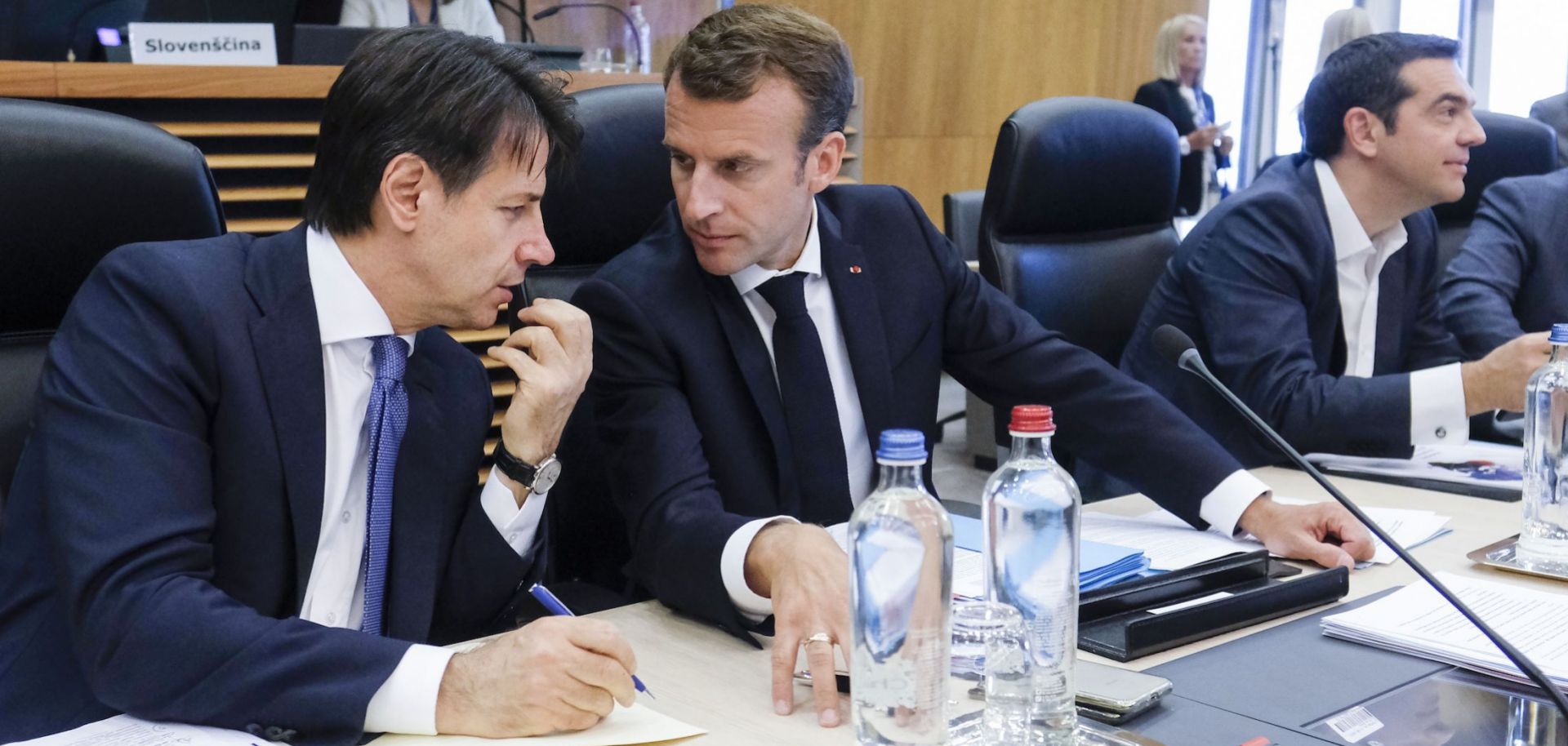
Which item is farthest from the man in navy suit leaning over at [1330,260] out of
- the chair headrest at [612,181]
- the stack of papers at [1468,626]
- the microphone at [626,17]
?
the microphone at [626,17]

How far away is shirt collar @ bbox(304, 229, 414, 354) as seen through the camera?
1.30 metres

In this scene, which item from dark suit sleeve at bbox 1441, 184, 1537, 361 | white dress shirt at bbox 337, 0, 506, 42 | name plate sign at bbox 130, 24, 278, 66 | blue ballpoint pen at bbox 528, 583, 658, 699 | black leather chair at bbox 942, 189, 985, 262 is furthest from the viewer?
black leather chair at bbox 942, 189, 985, 262

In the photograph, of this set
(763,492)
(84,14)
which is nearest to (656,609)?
(763,492)

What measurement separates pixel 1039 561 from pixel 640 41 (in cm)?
429

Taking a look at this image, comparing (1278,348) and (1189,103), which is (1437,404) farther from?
(1189,103)

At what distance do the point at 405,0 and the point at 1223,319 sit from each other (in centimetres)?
278

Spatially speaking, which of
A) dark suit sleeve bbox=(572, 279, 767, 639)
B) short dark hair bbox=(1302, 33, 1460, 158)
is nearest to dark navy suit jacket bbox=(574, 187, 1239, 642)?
dark suit sleeve bbox=(572, 279, 767, 639)

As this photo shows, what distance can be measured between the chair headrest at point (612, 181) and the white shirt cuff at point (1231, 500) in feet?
2.46

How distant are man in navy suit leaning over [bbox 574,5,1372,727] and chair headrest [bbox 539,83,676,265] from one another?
0.07 m

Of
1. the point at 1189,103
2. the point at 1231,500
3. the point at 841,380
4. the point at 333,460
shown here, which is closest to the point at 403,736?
the point at 333,460

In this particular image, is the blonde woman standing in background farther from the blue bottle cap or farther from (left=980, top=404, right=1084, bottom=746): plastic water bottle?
the blue bottle cap

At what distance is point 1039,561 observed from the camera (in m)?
1.00

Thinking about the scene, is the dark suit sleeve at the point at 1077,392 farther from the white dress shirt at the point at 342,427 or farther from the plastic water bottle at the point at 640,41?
the plastic water bottle at the point at 640,41

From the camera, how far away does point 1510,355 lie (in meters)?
1.82
